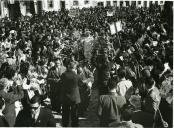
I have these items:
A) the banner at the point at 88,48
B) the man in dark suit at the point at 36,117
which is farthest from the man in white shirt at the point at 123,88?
the banner at the point at 88,48

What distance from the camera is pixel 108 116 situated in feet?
23.4

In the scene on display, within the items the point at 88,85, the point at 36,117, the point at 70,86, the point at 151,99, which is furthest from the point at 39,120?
the point at 88,85

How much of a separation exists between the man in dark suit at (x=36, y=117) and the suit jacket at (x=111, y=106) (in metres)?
1.03

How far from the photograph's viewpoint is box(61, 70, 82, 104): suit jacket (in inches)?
329

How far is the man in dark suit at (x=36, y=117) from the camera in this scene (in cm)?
632

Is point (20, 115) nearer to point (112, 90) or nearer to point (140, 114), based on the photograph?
point (112, 90)

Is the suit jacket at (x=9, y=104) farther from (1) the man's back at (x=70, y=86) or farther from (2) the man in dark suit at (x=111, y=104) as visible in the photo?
(2) the man in dark suit at (x=111, y=104)

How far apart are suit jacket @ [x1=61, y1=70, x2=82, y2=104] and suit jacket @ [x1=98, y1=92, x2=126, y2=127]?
56.0 inches

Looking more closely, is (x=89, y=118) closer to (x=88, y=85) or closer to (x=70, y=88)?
(x=88, y=85)

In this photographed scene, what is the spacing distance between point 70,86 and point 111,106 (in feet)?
5.17

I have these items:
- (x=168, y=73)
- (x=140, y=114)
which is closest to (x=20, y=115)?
(x=140, y=114)

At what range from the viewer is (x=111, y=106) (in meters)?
7.04

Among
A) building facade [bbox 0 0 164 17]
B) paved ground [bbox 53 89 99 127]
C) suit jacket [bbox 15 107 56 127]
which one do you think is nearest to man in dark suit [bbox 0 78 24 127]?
suit jacket [bbox 15 107 56 127]

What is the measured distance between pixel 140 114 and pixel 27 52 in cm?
1041
